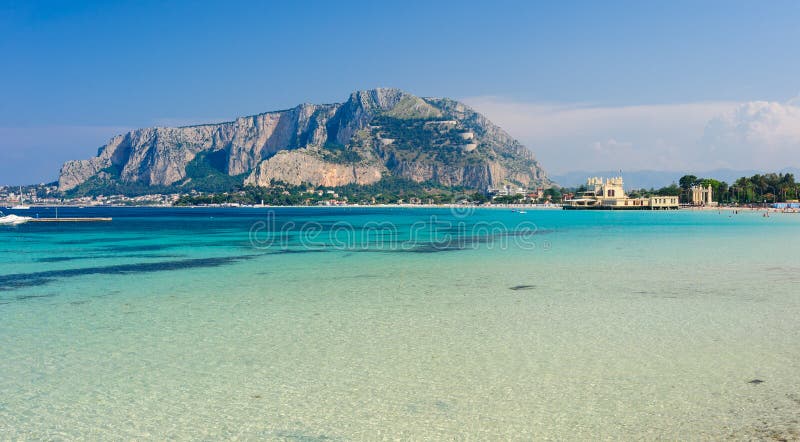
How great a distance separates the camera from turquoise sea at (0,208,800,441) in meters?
9.91

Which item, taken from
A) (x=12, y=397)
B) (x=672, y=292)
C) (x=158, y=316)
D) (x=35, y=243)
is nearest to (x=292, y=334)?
(x=158, y=316)

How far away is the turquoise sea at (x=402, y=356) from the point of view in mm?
9906

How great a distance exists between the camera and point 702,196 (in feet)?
621

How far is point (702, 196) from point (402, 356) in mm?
201496

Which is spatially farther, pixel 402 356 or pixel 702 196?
pixel 702 196

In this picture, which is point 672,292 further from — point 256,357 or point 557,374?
point 256,357

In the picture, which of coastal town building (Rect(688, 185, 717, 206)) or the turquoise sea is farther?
coastal town building (Rect(688, 185, 717, 206))

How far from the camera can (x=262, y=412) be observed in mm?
10391

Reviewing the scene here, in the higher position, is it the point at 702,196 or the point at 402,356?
the point at 702,196

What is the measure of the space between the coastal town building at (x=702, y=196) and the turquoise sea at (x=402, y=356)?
178025 millimetres

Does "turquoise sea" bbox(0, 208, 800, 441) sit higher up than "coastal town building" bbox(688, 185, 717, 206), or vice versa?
"coastal town building" bbox(688, 185, 717, 206)

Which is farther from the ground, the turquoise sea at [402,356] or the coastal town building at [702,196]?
the coastal town building at [702,196]

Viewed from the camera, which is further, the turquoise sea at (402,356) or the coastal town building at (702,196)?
the coastal town building at (702,196)

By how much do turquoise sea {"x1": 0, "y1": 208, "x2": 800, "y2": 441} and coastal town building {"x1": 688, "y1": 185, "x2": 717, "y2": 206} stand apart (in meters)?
178
